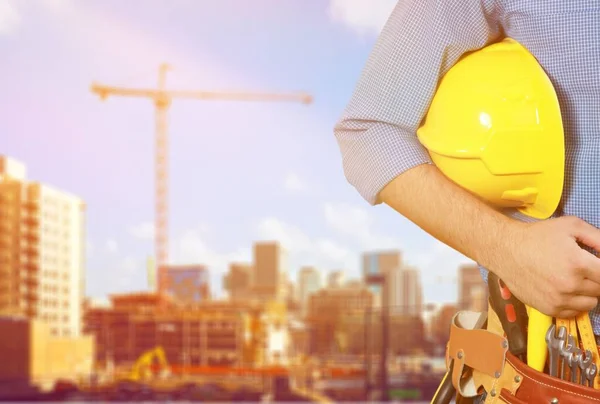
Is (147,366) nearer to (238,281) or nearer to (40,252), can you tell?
(40,252)

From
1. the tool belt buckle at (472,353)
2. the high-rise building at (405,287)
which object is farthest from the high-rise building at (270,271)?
the tool belt buckle at (472,353)

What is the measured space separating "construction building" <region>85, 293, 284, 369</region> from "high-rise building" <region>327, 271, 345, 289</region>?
1272cm

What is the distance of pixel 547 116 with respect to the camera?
77 cm

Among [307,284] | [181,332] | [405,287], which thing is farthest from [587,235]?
[307,284]

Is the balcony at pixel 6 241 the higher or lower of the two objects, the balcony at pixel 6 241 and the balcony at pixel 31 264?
the higher

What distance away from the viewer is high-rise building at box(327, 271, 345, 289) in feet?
209

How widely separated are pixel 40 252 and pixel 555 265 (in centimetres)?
5622

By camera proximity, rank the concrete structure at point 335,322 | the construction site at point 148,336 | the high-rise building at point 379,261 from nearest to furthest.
Answer: the construction site at point 148,336
the concrete structure at point 335,322
the high-rise building at point 379,261

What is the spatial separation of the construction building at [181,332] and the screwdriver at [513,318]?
47.0 meters

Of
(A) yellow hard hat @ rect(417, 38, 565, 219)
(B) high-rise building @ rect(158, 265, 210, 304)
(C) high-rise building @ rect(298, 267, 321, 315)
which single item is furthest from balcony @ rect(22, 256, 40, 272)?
(A) yellow hard hat @ rect(417, 38, 565, 219)

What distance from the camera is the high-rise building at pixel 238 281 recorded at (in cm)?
6319

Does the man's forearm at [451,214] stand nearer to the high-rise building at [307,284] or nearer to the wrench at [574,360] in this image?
the wrench at [574,360]

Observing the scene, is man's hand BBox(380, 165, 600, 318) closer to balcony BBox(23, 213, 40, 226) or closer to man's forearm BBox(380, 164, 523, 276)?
man's forearm BBox(380, 164, 523, 276)

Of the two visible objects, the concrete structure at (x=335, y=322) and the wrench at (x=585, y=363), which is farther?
the concrete structure at (x=335, y=322)
